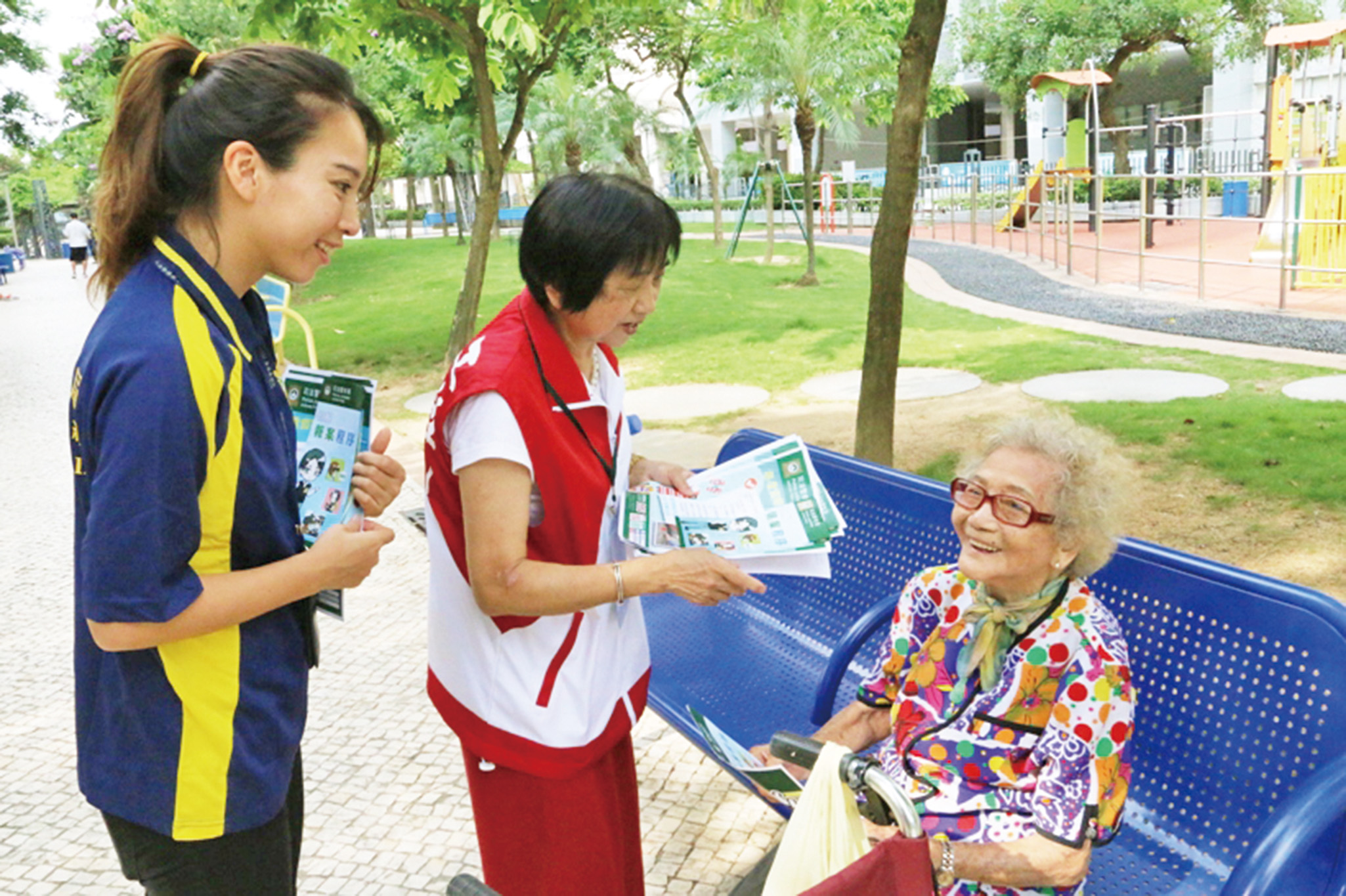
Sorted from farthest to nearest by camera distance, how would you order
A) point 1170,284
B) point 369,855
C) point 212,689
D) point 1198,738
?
point 1170,284
point 369,855
point 1198,738
point 212,689

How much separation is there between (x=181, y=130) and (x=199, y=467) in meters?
0.48

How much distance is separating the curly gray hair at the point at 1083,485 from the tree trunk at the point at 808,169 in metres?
13.8

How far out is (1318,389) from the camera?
7605 millimetres

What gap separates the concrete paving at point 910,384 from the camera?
856cm

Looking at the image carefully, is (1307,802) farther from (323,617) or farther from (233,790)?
(323,617)

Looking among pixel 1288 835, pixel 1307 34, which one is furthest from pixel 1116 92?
pixel 1288 835

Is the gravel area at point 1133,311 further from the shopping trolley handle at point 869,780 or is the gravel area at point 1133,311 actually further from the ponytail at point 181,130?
the ponytail at point 181,130

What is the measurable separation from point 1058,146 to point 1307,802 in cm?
4009

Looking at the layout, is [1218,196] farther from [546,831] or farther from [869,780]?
[869,780]

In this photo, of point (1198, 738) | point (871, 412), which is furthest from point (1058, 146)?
point (1198, 738)

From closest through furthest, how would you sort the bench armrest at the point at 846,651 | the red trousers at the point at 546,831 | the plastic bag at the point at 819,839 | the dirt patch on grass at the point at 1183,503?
the plastic bag at the point at 819,839
the red trousers at the point at 546,831
the bench armrest at the point at 846,651
the dirt patch on grass at the point at 1183,503

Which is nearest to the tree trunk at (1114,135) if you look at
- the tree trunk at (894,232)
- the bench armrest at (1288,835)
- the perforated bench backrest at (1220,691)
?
the tree trunk at (894,232)

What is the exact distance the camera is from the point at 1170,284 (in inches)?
555

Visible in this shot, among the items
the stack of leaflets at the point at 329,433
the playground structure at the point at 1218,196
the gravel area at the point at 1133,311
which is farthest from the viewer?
the playground structure at the point at 1218,196
